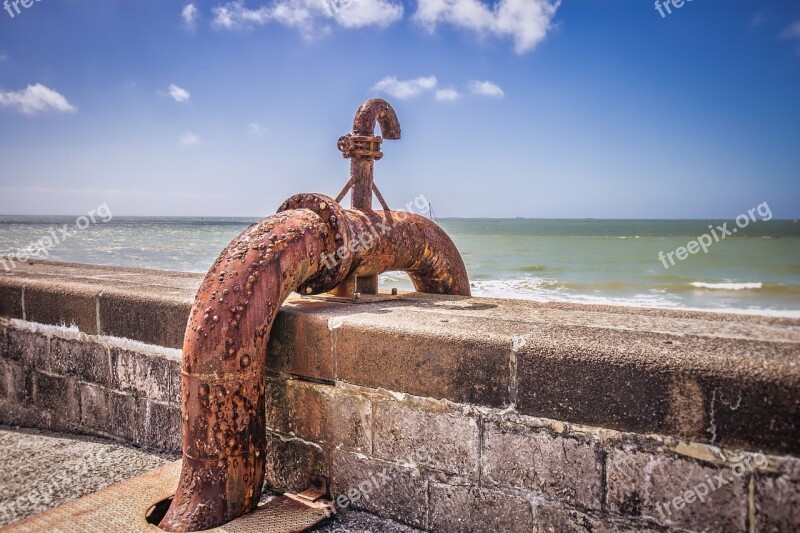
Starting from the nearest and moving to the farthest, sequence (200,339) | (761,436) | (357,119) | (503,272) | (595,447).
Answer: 1. (761,436)
2. (595,447)
3. (200,339)
4. (357,119)
5. (503,272)

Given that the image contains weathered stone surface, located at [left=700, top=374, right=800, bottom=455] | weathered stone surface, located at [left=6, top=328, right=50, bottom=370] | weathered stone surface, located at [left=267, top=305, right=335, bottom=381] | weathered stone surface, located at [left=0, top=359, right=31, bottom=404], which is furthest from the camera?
weathered stone surface, located at [left=0, top=359, right=31, bottom=404]

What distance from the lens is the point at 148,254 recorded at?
2781 cm

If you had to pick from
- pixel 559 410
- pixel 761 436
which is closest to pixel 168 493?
pixel 559 410

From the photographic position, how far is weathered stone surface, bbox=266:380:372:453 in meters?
2.33

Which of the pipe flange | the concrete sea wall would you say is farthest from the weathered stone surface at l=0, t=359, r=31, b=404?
the pipe flange

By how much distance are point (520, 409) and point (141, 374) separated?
2.18m

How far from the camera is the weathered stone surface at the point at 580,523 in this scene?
181 centimetres

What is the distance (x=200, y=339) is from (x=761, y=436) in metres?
1.90

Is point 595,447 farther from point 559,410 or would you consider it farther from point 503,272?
point 503,272

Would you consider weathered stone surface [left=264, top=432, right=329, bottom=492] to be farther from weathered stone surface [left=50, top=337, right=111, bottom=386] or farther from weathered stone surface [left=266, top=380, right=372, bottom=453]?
weathered stone surface [left=50, top=337, right=111, bottom=386]

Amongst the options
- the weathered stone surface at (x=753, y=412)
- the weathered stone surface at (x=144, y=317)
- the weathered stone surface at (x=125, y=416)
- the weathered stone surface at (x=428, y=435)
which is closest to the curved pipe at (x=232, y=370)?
the weathered stone surface at (x=428, y=435)

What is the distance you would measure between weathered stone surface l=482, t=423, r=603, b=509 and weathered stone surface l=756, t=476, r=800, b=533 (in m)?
0.45

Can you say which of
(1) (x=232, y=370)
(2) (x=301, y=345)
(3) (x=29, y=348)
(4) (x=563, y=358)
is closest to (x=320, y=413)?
(2) (x=301, y=345)

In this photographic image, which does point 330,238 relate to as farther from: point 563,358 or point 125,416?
point 125,416
